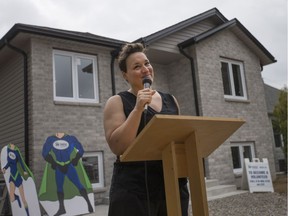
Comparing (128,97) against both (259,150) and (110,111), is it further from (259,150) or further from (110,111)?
(259,150)

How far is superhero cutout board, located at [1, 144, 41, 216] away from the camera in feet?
20.6

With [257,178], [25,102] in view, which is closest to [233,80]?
[257,178]

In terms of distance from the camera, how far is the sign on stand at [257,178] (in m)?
9.81

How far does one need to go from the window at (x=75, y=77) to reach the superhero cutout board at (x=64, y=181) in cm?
175

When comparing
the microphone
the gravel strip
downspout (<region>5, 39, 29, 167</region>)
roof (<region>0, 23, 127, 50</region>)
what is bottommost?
the gravel strip

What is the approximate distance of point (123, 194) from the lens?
6.09 ft

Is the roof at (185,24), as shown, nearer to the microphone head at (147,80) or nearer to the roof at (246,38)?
the roof at (246,38)

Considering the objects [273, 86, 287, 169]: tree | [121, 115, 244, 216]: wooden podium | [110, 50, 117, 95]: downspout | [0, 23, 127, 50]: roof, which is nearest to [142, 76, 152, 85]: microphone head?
[121, 115, 244, 216]: wooden podium

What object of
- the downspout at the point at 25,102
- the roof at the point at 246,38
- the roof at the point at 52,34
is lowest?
the downspout at the point at 25,102

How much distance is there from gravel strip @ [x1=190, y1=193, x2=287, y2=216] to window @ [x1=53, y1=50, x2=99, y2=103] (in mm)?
4391

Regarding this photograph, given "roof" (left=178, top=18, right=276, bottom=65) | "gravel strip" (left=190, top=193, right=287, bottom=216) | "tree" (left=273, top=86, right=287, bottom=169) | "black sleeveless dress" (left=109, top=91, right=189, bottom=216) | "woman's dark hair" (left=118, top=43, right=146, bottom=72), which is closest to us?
"black sleeveless dress" (left=109, top=91, right=189, bottom=216)

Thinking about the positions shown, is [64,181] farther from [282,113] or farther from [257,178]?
[282,113]

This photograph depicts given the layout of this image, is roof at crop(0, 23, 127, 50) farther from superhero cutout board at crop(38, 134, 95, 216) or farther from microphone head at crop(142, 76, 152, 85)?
microphone head at crop(142, 76, 152, 85)

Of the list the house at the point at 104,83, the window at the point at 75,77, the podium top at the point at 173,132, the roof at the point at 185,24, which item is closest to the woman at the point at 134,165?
the podium top at the point at 173,132
